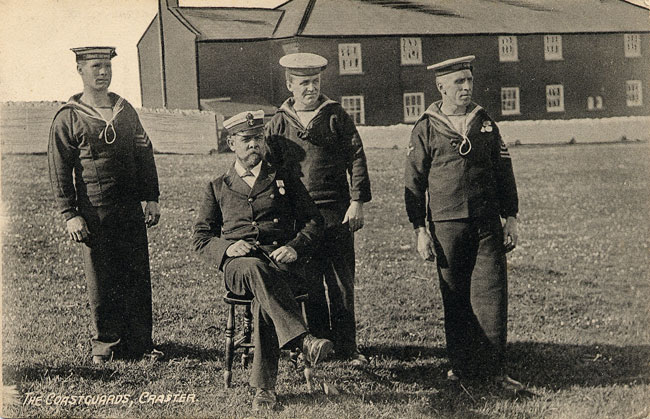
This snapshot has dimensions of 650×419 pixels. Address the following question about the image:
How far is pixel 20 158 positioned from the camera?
568cm

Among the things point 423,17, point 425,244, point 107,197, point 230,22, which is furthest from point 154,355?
point 423,17

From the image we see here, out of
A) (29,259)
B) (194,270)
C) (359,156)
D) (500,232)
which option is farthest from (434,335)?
(29,259)

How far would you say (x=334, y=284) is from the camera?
5102 millimetres

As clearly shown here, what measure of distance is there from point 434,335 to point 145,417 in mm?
2242

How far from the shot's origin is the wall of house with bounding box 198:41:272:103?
5.62 metres

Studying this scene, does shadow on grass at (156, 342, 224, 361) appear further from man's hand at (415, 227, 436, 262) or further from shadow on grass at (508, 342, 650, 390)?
shadow on grass at (508, 342, 650, 390)

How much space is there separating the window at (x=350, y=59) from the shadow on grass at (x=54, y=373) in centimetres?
296

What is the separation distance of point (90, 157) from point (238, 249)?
1.39m

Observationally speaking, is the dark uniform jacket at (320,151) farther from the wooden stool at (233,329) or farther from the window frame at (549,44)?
the window frame at (549,44)

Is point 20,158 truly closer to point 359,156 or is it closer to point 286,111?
point 286,111

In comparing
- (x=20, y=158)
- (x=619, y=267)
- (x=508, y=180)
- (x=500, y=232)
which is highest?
(x=20, y=158)

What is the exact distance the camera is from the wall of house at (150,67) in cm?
570

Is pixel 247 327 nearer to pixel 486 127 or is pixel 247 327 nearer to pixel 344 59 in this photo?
pixel 486 127

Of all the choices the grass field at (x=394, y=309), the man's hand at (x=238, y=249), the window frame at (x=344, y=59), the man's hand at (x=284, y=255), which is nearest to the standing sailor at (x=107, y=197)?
the grass field at (x=394, y=309)
